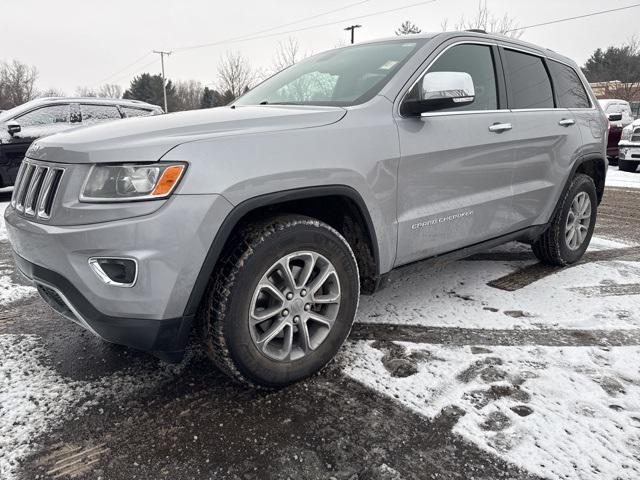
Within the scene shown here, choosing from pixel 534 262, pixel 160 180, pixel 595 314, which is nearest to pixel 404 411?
pixel 160 180

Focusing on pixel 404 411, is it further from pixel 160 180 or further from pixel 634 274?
pixel 634 274

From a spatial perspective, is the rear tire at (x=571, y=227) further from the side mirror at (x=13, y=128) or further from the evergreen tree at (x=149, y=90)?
the evergreen tree at (x=149, y=90)

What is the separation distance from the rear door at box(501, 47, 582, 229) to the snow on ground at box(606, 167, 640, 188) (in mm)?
6777

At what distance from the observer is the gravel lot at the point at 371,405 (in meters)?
1.78

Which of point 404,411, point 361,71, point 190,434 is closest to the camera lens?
point 190,434

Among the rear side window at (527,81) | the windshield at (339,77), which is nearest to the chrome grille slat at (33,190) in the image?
the windshield at (339,77)

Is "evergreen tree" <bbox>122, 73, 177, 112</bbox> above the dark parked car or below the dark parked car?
above

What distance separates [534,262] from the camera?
14.2ft

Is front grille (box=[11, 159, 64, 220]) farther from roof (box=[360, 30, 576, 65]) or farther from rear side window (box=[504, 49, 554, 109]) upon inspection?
rear side window (box=[504, 49, 554, 109])

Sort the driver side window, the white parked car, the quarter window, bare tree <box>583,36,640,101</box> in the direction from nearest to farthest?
1. the driver side window
2. the quarter window
3. the white parked car
4. bare tree <box>583,36,640,101</box>

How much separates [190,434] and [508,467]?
1228 millimetres

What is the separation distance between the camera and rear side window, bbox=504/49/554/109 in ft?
11.2

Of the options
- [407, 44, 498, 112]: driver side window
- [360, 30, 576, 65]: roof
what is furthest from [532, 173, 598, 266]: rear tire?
[407, 44, 498, 112]: driver side window

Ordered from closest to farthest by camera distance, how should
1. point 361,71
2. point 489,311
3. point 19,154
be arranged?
point 361,71 → point 489,311 → point 19,154
